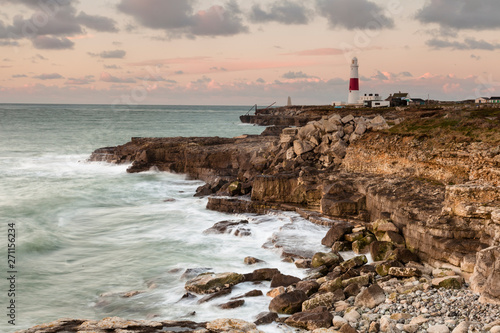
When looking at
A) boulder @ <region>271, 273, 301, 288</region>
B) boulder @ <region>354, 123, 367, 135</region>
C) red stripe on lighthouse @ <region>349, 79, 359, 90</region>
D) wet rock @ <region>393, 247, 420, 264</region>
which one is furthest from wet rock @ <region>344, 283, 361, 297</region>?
red stripe on lighthouse @ <region>349, 79, 359, 90</region>

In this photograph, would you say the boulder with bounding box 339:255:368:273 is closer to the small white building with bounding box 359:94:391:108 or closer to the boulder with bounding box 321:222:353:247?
the boulder with bounding box 321:222:353:247

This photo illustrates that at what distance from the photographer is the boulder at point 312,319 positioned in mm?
8574

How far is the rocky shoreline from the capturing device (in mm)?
8539

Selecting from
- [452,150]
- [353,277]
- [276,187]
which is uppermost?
[452,150]

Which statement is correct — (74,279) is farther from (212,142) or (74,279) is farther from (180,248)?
(212,142)

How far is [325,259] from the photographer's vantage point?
12.0 meters

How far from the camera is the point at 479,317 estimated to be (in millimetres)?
8070

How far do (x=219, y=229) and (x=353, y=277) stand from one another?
22.2ft

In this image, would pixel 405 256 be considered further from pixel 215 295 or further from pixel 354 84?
pixel 354 84

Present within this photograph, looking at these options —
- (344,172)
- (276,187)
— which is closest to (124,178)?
(276,187)

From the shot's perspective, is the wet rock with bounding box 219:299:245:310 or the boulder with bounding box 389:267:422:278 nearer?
the wet rock with bounding box 219:299:245:310

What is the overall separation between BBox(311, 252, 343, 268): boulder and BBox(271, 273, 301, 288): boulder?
113 centimetres

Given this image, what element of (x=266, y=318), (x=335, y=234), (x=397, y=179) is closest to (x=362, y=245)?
(x=335, y=234)

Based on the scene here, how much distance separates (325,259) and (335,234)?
203 cm
